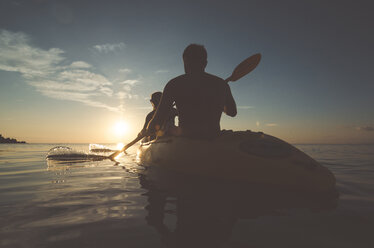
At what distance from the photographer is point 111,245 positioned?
1023 millimetres

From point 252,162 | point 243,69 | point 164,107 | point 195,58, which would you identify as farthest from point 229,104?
point 243,69

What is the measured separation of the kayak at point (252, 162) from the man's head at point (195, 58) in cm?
117

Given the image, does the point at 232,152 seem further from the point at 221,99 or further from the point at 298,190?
the point at 221,99

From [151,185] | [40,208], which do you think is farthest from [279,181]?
[40,208]

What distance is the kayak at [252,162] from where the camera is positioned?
1.88 meters

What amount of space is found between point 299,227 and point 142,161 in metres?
3.82

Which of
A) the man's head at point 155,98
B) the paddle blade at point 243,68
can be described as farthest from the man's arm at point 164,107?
the man's head at point 155,98

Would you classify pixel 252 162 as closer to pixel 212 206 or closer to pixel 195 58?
pixel 212 206

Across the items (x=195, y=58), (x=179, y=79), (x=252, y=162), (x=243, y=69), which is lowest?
(x=252, y=162)

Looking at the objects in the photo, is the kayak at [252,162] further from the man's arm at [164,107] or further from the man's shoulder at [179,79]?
the man's shoulder at [179,79]

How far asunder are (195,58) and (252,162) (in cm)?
188

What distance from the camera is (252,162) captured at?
2062mm

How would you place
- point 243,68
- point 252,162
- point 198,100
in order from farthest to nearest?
point 243,68
point 198,100
point 252,162

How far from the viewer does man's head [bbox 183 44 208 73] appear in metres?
3.10
